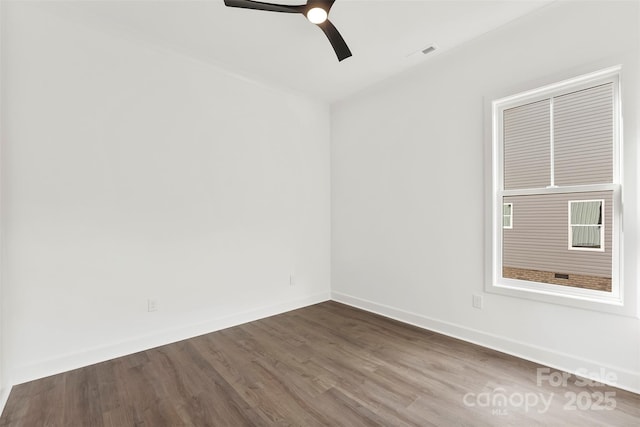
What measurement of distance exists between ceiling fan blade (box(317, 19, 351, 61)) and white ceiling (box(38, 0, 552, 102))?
0.80ft

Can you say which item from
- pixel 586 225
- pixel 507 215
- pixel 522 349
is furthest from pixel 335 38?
pixel 522 349

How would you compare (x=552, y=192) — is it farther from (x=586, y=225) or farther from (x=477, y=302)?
(x=477, y=302)

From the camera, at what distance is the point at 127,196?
257cm

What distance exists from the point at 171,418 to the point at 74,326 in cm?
126

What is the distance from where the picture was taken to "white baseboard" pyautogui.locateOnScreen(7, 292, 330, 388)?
2.15m

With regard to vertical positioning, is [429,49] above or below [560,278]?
above

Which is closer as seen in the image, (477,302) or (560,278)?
(560,278)

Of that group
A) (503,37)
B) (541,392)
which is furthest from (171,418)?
(503,37)

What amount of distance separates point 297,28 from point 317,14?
1.76 feet

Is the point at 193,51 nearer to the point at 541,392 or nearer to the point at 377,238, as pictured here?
the point at 377,238

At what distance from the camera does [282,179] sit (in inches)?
145

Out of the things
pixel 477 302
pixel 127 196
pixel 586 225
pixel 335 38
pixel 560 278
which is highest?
pixel 335 38

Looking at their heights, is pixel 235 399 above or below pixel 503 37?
below

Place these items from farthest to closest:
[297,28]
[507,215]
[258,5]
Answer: [507,215], [297,28], [258,5]
